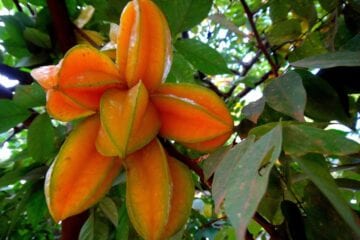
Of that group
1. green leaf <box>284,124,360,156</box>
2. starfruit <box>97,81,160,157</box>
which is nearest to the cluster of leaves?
green leaf <box>284,124,360,156</box>

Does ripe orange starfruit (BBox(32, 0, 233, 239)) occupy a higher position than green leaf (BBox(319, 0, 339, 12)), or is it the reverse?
green leaf (BBox(319, 0, 339, 12))

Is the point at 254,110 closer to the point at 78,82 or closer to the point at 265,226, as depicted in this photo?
the point at 265,226

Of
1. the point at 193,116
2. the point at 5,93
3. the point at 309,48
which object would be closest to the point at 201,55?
the point at 309,48

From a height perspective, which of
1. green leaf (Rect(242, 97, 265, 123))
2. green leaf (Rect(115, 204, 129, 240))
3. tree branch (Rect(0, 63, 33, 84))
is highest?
green leaf (Rect(242, 97, 265, 123))

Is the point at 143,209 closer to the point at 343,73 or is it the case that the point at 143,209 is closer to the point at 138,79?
the point at 138,79

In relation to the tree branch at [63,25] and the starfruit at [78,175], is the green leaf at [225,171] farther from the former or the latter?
the tree branch at [63,25]

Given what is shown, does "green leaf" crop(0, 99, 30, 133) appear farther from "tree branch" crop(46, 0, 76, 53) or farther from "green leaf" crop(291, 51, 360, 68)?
"green leaf" crop(291, 51, 360, 68)
